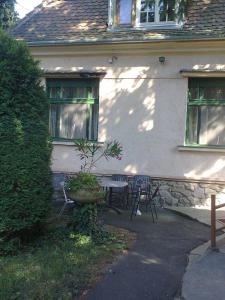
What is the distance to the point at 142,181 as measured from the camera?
1099cm

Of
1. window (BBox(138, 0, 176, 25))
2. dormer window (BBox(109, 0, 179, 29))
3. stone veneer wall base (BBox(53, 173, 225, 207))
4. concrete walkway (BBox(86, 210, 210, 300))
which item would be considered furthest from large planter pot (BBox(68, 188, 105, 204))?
window (BBox(138, 0, 176, 25))

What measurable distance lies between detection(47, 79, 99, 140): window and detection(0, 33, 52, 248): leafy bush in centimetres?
519

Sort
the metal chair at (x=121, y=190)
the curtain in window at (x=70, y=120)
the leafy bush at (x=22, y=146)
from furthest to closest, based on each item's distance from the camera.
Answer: the curtain in window at (x=70, y=120)
the metal chair at (x=121, y=190)
the leafy bush at (x=22, y=146)

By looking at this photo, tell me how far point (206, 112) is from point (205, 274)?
231 inches

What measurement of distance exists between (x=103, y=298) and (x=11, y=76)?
336 cm

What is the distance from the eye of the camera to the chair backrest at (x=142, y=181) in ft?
34.9

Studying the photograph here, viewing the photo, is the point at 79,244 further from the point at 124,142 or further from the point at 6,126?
the point at 124,142

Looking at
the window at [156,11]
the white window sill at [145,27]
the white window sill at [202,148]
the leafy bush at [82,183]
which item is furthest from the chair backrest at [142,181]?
the window at [156,11]

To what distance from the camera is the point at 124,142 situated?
11.7 meters

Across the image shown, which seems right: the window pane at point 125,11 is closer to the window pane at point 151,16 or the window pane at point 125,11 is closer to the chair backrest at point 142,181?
the window pane at point 151,16

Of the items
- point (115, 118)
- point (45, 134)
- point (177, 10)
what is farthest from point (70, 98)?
point (45, 134)

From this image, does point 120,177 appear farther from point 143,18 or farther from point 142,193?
point 143,18

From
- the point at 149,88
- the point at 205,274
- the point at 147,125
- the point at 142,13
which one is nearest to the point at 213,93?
the point at 149,88

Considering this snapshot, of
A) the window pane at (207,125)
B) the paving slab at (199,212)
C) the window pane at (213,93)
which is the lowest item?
the paving slab at (199,212)
